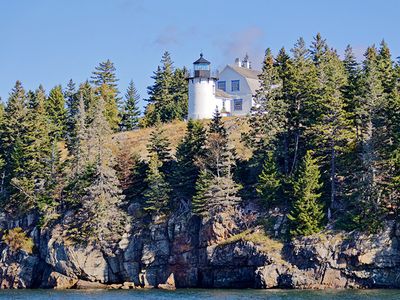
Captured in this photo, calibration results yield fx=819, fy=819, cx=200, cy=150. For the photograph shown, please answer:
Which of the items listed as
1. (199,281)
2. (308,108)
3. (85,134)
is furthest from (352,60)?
(199,281)

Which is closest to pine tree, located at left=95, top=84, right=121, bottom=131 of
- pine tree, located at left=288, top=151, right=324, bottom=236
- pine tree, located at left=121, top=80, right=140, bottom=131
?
pine tree, located at left=121, top=80, right=140, bottom=131

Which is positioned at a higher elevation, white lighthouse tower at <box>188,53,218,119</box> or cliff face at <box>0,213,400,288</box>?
white lighthouse tower at <box>188,53,218,119</box>

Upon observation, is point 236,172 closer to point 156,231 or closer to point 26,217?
point 156,231

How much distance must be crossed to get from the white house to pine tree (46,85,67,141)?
1910 centimetres

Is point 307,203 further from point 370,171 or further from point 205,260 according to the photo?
point 205,260

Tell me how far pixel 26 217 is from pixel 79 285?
12804 millimetres

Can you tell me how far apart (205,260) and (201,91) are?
37131 mm

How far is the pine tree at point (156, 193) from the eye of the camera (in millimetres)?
82875

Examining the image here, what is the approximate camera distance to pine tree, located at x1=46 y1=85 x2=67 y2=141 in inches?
4540

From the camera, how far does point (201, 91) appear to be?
10975 cm

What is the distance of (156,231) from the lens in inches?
3204

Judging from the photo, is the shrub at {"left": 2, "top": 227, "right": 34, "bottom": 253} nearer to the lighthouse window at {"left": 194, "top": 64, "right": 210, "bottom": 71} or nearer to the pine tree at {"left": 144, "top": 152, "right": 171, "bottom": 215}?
the pine tree at {"left": 144, "top": 152, "right": 171, "bottom": 215}

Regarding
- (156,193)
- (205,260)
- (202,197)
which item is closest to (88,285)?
(156,193)

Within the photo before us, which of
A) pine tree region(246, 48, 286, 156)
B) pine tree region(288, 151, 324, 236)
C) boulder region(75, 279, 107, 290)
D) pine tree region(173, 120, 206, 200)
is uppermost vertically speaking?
pine tree region(246, 48, 286, 156)
